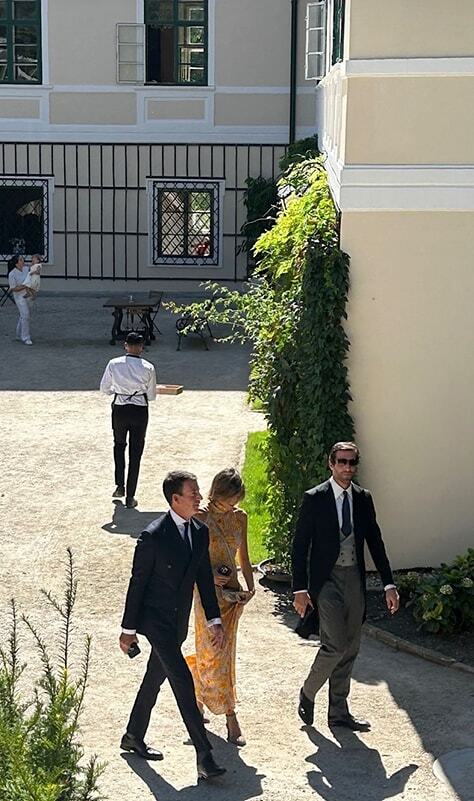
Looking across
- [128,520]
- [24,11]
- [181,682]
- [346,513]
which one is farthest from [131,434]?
[24,11]

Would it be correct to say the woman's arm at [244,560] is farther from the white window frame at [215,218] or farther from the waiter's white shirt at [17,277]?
the white window frame at [215,218]

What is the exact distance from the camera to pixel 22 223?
955 inches

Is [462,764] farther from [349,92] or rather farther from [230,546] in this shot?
[349,92]

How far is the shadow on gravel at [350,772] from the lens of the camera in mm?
6840

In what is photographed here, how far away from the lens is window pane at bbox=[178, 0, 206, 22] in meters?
23.6

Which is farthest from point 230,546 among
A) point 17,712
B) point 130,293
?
point 130,293

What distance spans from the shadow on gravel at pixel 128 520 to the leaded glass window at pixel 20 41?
46.5 ft

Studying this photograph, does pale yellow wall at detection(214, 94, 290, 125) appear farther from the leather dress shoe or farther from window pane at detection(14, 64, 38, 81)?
the leather dress shoe

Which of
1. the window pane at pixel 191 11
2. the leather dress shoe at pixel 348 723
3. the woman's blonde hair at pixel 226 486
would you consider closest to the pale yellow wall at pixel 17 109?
the window pane at pixel 191 11

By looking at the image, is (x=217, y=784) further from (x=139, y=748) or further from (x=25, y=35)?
(x=25, y=35)

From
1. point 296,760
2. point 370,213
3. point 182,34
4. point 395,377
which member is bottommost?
point 296,760

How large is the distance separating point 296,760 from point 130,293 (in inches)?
684

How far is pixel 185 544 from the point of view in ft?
22.5

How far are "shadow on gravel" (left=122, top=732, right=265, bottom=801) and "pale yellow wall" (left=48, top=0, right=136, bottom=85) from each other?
18310 mm
